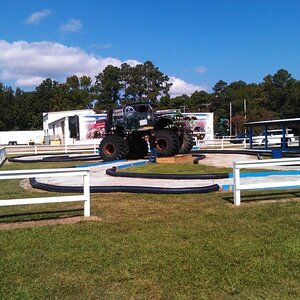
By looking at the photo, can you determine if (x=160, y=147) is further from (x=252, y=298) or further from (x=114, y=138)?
(x=252, y=298)

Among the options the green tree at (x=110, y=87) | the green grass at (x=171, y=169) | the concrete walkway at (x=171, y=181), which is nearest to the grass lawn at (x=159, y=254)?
the concrete walkway at (x=171, y=181)

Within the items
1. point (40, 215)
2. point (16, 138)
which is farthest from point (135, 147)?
point (16, 138)

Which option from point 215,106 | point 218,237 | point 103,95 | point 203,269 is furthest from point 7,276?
point 215,106

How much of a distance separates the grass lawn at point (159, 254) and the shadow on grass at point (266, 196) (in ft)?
1.57

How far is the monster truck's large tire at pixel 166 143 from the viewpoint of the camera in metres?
21.2

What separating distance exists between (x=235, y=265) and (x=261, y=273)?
379 mm

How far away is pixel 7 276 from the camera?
4961 millimetres

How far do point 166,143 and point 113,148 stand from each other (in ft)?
9.26

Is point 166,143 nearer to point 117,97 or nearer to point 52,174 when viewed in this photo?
point 52,174

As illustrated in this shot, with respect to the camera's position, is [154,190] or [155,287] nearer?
[155,287]

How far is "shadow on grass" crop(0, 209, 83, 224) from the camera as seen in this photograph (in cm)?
818

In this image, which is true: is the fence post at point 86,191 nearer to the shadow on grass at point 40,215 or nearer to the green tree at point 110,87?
the shadow on grass at point 40,215

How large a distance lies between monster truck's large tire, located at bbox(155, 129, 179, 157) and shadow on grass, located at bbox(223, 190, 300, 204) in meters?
10.6

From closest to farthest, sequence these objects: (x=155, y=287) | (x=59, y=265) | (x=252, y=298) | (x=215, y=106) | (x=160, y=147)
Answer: (x=252, y=298)
(x=155, y=287)
(x=59, y=265)
(x=160, y=147)
(x=215, y=106)
